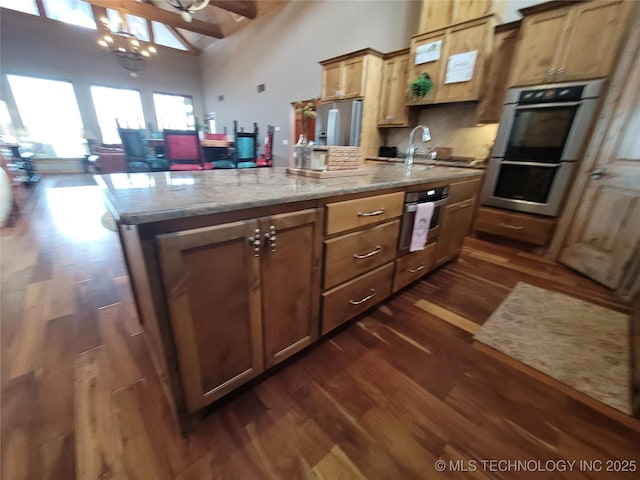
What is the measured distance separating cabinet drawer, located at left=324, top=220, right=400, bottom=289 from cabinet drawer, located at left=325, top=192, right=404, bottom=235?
0.18 ft

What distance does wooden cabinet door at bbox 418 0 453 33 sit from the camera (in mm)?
3096

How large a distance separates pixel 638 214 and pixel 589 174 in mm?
530

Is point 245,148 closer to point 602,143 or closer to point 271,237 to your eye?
point 271,237

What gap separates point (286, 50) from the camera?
5523mm

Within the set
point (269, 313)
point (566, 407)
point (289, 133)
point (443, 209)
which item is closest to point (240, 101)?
point (289, 133)

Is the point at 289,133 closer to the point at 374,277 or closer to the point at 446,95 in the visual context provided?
the point at 446,95

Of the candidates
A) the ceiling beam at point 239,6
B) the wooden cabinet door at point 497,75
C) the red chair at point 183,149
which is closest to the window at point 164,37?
the ceiling beam at point 239,6

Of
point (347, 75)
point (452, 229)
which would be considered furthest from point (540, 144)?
point (347, 75)

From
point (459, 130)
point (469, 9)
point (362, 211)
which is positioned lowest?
point (362, 211)

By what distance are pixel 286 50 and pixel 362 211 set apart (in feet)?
19.5

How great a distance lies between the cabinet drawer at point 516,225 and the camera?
2.59m

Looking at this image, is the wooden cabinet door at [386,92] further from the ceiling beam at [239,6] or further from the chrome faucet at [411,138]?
the ceiling beam at [239,6]

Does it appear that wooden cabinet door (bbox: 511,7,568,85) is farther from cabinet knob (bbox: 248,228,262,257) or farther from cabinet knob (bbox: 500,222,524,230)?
cabinet knob (bbox: 248,228,262,257)

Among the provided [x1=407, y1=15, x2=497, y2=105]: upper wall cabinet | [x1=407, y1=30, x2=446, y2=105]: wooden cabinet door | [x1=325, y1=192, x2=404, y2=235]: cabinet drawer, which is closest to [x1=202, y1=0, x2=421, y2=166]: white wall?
[x1=407, y1=30, x2=446, y2=105]: wooden cabinet door
